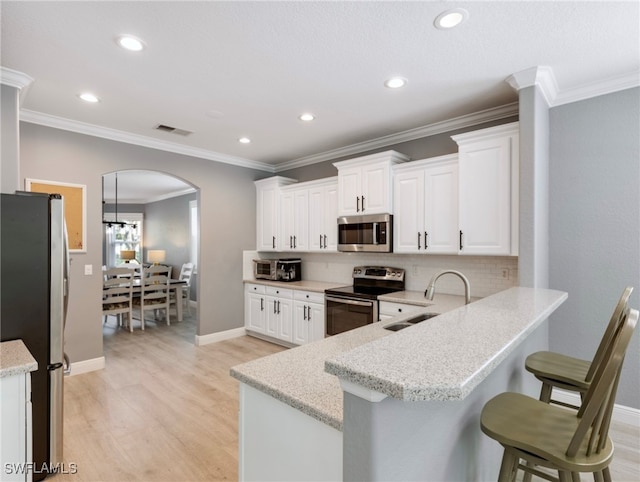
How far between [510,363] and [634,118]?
2165mm

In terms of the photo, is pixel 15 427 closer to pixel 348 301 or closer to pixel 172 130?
pixel 348 301

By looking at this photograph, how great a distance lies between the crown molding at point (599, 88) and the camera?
2570 millimetres

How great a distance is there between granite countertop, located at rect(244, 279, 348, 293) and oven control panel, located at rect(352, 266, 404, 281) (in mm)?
384

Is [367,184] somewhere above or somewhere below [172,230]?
above

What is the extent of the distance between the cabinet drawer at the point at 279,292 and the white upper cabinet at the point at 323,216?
2.20 feet

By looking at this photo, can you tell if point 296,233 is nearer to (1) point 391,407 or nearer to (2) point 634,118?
(2) point 634,118

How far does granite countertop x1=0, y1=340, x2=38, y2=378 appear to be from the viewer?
156 centimetres

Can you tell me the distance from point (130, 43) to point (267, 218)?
3300 millimetres

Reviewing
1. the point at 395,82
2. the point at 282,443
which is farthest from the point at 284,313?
the point at 282,443

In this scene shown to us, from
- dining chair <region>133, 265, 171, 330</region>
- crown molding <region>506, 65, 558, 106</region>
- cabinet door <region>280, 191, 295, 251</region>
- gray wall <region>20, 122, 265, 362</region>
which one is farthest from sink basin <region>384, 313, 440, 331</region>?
dining chair <region>133, 265, 171, 330</region>

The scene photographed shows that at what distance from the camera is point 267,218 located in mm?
5312

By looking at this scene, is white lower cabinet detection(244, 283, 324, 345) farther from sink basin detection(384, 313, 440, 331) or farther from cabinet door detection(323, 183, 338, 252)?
sink basin detection(384, 313, 440, 331)

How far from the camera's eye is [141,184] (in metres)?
7.59

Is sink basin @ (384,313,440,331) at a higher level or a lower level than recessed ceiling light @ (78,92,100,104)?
lower
